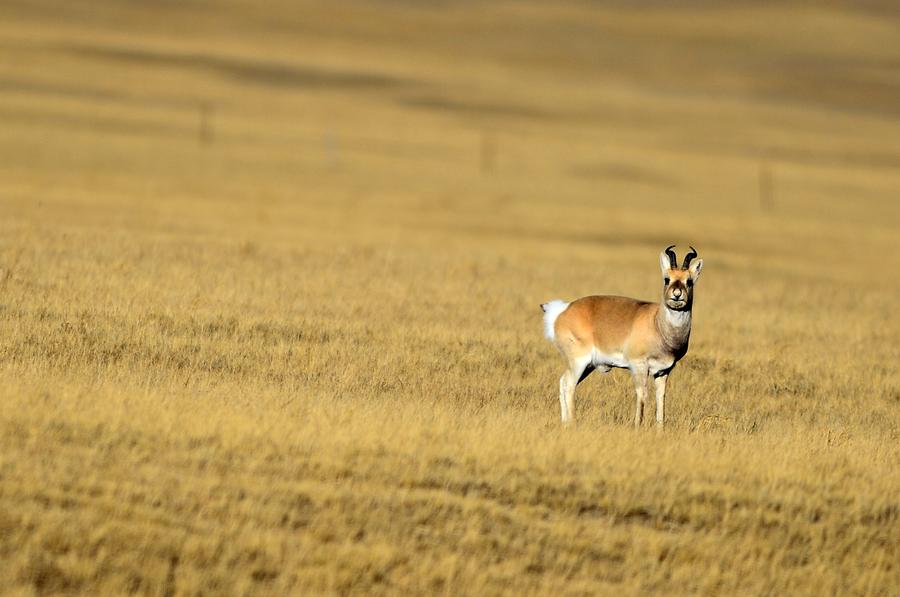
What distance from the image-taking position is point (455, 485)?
36.3 ft

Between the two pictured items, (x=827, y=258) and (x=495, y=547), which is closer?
(x=495, y=547)

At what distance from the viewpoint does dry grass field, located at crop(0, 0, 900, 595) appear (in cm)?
998

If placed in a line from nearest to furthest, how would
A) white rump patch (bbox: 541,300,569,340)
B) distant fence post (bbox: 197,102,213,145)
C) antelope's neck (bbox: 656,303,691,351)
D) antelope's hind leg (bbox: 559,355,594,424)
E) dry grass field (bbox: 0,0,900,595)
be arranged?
dry grass field (bbox: 0,0,900,595) → antelope's neck (bbox: 656,303,691,351) → antelope's hind leg (bbox: 559,355,594,424) → white rump patch (bbox: 541,300,569,340) → distant fence post (bbox: 197,102,213,145)

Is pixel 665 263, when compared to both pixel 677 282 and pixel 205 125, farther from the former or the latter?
pixel 205 125

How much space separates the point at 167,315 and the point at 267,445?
627 cm

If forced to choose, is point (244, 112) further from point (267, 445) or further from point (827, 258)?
point (267, 445)

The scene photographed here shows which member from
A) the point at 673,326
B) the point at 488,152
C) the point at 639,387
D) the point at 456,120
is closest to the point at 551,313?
the point at 639,387

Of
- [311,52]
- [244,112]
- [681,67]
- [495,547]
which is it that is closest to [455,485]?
[495,547]

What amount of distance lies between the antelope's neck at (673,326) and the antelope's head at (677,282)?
77 mm

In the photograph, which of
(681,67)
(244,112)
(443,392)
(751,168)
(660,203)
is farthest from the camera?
(681,67)

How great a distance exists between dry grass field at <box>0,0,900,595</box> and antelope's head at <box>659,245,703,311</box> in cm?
119

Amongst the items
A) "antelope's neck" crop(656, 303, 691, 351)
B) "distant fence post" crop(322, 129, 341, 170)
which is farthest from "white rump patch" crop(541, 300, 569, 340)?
"distant fence post" crop(322, 129, 341, 170)

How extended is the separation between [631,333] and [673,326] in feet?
1.58

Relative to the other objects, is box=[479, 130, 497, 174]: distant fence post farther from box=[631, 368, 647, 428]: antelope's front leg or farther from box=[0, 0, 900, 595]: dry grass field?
box=[631, 368, 647, 428]: antelope's front leg
